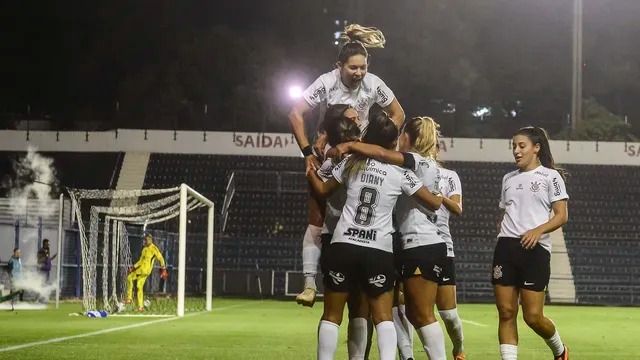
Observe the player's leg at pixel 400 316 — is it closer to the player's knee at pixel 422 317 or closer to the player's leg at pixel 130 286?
the player's knee at pixel 422 317

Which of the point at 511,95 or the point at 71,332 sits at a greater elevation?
the point at 511,95

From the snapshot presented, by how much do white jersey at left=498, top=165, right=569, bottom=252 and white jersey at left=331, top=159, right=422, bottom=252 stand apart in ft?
5.46

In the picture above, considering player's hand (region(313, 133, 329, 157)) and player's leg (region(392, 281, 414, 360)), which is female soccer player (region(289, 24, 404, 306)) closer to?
player's hand (region(313, 133, 329, 157))

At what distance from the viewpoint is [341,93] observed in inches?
321

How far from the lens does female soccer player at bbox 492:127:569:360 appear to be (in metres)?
8.31

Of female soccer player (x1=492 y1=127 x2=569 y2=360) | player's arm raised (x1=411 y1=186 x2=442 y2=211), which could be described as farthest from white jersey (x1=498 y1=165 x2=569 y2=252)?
player's arm raised (x1=411 y1=186 x2=442 y2=211)

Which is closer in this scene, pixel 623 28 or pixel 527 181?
pixel 527 181

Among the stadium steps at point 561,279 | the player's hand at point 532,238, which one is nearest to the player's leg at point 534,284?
the player's hand at point 532,238

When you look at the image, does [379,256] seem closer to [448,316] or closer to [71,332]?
[448,316]

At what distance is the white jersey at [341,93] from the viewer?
813 cm

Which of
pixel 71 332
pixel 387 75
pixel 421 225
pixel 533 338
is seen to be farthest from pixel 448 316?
pixel 387 75

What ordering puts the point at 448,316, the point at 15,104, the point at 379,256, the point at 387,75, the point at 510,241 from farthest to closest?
the point at 387,75 → the point at 15,104 → the point at 448,316 → the point at 510,241 → the point at 379,256

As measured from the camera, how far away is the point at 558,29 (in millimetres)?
53094

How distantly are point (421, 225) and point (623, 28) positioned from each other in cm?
5016
